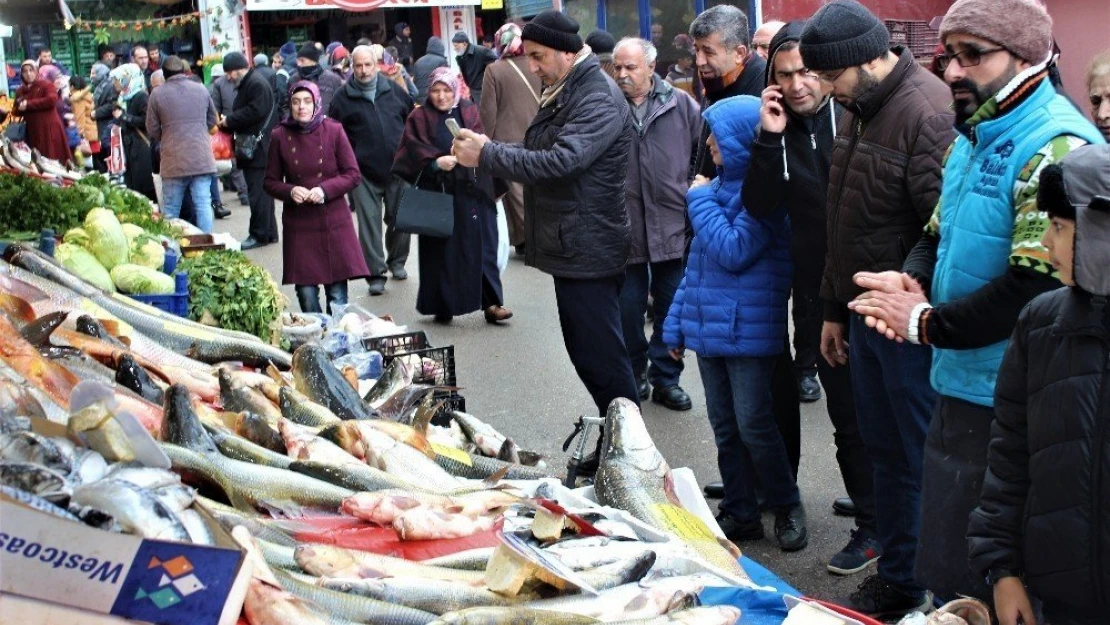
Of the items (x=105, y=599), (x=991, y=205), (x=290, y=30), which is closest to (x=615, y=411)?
(x=991, y=205)

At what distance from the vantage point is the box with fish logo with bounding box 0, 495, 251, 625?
2.49m

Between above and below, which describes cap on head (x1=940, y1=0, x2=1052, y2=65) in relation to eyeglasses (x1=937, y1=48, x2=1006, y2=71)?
above

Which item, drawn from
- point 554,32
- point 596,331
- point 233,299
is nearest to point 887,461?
point 596,331

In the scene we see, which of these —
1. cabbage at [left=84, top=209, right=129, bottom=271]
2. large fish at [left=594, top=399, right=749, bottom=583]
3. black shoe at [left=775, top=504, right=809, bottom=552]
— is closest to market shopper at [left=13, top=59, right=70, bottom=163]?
cabbage at [left=84, top=209, right=129, bottom=271]

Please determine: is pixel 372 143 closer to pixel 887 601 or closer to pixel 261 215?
pixel 261 215

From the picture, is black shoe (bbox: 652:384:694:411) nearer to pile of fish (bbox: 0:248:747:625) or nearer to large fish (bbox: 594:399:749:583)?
pile of fish (bbox: 0:248:747:625)

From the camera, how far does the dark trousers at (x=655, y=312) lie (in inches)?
291

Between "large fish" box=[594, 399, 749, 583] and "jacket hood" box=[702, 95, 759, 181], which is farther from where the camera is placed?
"jacket hood" box=[702, 95, 759, 181]

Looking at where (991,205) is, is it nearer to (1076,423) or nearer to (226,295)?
(1076,423)

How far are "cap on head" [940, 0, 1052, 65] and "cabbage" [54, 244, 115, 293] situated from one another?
433cm

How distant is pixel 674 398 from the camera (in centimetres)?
776

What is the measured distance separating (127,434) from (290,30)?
27844mm

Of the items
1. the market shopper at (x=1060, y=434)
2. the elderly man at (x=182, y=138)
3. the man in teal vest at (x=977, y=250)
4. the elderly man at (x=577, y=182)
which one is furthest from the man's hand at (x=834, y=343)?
the elderly man at (x=182, y=138)

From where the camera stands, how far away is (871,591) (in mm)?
4770
